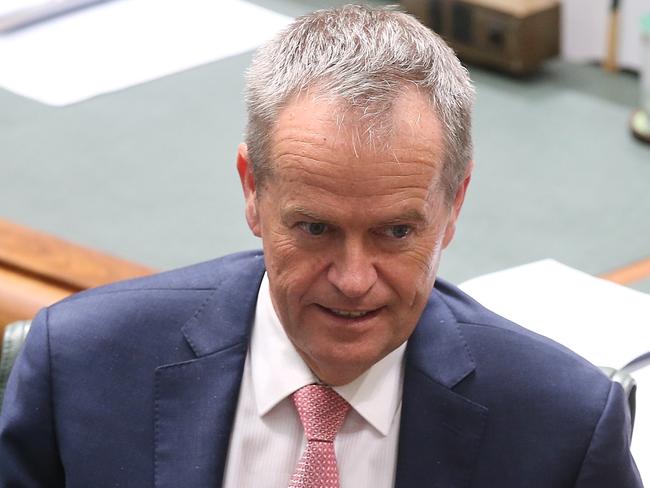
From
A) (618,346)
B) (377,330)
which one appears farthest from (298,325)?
(618,346)

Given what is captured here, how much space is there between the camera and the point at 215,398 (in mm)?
1542

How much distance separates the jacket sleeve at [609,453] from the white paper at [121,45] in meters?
1.62

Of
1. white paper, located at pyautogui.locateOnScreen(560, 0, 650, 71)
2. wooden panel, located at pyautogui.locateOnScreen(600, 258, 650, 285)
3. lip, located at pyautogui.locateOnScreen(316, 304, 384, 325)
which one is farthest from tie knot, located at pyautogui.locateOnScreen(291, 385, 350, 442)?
white paper, located at pyautogui.locateOnScreen(560, 0, 650, 71)

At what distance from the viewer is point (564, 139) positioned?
2.98 meters

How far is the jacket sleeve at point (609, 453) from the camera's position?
1.48 meters

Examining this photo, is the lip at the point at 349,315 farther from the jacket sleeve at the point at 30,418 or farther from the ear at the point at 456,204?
the jacket sleeve at the point at 30,418

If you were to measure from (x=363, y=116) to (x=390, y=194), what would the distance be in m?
0.07

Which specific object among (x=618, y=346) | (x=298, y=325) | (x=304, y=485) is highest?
(x=298, y=325)

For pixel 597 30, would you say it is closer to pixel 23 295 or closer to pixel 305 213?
pixel 23 295

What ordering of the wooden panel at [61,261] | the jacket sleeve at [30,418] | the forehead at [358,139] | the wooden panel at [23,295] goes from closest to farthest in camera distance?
1. the forehead at [358,139]
2. the jacket sleeve at [30,418]
3. the wooden panel at [23,295]
4. the wooden panel at [61,261]

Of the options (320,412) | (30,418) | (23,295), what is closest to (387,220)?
(320,412)

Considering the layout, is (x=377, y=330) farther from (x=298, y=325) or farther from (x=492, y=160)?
(x=492, y=160)

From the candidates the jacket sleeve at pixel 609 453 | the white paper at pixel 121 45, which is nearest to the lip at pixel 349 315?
the jacket sleeve at pixel 609 453

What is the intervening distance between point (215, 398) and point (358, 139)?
1.08 feet
